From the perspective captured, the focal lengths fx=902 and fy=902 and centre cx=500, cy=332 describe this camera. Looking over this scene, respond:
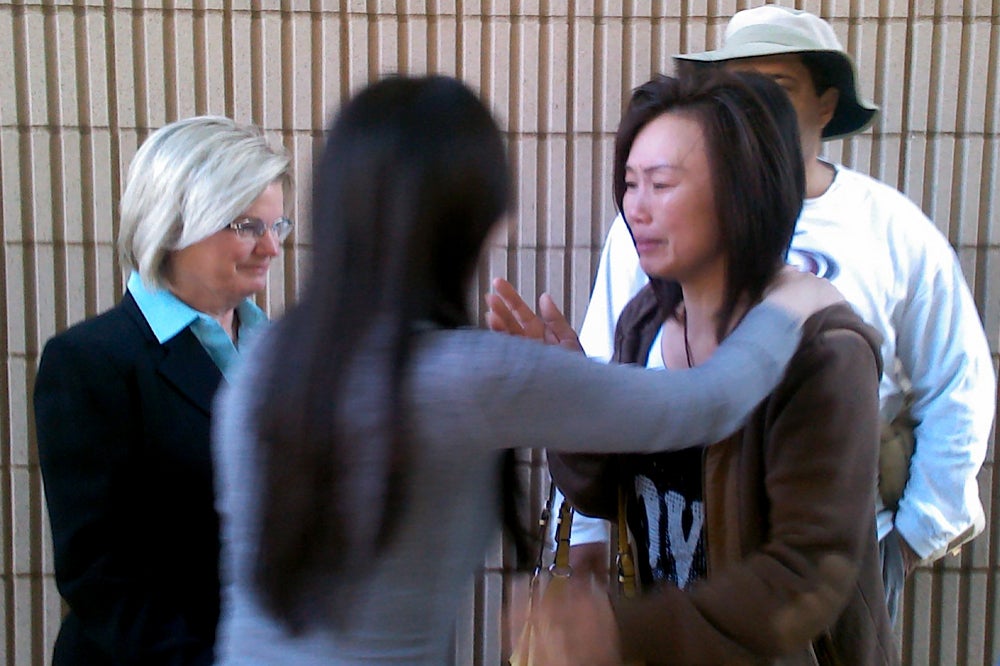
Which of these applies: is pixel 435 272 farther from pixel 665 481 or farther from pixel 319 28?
pixel 319 28

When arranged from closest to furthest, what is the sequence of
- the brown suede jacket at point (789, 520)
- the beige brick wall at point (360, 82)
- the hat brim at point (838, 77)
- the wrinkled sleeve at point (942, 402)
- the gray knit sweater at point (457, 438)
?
the gray knit sweater at point (457, 438) → the brown suede jacket at point (789, 520) → the wrinkled sleeve at point (942, 402) → the hat brim at point (838, 77) → the beige brick wall at point (360, 82)

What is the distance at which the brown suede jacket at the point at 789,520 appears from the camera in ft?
3.61

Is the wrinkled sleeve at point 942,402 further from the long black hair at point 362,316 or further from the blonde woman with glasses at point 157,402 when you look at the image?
the blonde woman with glasses at point 157,402

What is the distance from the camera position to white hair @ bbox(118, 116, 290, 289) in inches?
64.7

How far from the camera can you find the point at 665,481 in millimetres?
1325

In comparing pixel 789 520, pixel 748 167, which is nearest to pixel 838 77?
pixel 748 167

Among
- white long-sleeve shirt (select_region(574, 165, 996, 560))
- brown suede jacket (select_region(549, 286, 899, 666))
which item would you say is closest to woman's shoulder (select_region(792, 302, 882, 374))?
brown suede jacket (select_region(549, 286, 899, 666))

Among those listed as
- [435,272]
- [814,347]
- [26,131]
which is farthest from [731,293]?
[26,131]

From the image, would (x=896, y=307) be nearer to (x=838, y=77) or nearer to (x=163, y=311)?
(x=838, y=77)

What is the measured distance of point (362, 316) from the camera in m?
0.98

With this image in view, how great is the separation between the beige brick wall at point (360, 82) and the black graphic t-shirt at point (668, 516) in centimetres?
152

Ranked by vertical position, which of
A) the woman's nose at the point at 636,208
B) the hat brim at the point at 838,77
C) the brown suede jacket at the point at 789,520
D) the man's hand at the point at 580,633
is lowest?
the man's hand at the point at 580,633

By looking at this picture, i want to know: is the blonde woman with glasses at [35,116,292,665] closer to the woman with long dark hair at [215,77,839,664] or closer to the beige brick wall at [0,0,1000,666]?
the woman with long dark hair at [215,77,839,664]

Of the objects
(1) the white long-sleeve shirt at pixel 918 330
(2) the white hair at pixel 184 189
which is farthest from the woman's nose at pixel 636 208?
(2) the white hair at pixel 184 189
